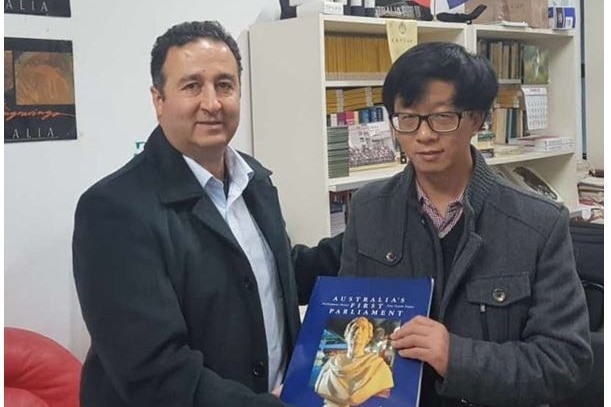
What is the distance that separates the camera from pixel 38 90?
228 centimetres

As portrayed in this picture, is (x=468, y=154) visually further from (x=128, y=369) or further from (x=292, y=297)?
(x=128, y=369)

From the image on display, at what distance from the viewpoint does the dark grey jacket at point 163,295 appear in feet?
4.41

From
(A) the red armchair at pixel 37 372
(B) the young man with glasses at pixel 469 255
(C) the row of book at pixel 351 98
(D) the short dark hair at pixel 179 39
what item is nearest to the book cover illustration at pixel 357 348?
(B) the young man with glasses at pixel 469 255

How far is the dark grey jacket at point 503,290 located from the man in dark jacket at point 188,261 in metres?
0.27

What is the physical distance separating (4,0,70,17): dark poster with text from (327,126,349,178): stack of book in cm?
101

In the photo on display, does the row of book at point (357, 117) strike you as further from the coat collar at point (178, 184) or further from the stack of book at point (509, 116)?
the coat collar at point (178, 184)

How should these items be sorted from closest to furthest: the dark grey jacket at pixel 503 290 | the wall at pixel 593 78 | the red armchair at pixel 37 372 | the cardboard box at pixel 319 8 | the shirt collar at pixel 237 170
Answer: the dark grey jacket at pixel 503 290, the shirt collar at pixel 237 170, the red armchair at pixel 37 372, the cardboard box at pixel 319 8, the wall at pixel 593 78

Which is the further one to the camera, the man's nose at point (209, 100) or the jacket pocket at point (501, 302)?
the man's nose at point (209, 100)

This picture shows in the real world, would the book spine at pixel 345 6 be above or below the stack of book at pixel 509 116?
above

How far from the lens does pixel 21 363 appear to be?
6.81 ft

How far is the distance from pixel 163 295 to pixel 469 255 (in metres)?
0.53

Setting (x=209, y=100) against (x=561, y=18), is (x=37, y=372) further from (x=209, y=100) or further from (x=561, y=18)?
(x=561, y=18)

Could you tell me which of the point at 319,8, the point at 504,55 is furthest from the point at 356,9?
the point at 504,55

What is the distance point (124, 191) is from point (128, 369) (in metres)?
0.31
